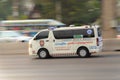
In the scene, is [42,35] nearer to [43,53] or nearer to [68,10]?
[43,53]

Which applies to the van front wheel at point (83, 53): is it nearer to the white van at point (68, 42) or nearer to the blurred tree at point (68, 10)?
the white van at point (68, 42)

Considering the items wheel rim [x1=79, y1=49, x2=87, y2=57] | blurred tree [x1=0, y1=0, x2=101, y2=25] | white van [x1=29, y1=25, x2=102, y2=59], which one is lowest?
wheel rim [x1=79, y1=49, x2=87, y2=57]

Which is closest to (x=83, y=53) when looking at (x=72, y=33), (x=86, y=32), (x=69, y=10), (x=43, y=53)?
(x=86, y=32)

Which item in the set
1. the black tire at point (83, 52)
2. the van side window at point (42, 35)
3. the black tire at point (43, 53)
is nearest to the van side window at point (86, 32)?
the black tire at point (83, 52)

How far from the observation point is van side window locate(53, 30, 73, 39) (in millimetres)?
20423

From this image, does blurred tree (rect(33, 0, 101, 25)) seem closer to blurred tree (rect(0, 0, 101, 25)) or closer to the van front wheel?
blurred tree (rect(0, 0, 101, 25))

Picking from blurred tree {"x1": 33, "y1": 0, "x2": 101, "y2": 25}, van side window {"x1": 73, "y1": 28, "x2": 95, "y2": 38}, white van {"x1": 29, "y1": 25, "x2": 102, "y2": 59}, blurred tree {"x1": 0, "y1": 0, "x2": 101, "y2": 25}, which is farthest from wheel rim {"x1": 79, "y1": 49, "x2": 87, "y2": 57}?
blurred tree {"x1": 33, "y1": 0, "x2": 101, "y2": 25}

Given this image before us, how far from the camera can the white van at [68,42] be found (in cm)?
2017

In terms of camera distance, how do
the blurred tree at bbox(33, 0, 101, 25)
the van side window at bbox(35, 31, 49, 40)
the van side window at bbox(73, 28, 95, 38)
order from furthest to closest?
the blurred tree at bbox(33, 0, 101, 25)
the van side window at bbox(35, 31, 49, 40)
the van side window at bbox(73, 28, 95, 38)

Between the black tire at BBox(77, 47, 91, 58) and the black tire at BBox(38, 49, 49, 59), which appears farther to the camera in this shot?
the black tire at BBox(38, 49, 49, 59)

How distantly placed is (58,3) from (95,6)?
1348 cm

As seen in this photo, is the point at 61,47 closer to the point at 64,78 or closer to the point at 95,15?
the point at 64,78

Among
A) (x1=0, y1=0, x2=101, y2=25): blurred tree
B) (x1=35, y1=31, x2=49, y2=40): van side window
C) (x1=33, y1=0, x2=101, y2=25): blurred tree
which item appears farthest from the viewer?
(x1=33, y1=0, x2=101, y2=25): blurred tree

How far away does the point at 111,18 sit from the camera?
2789 cm
